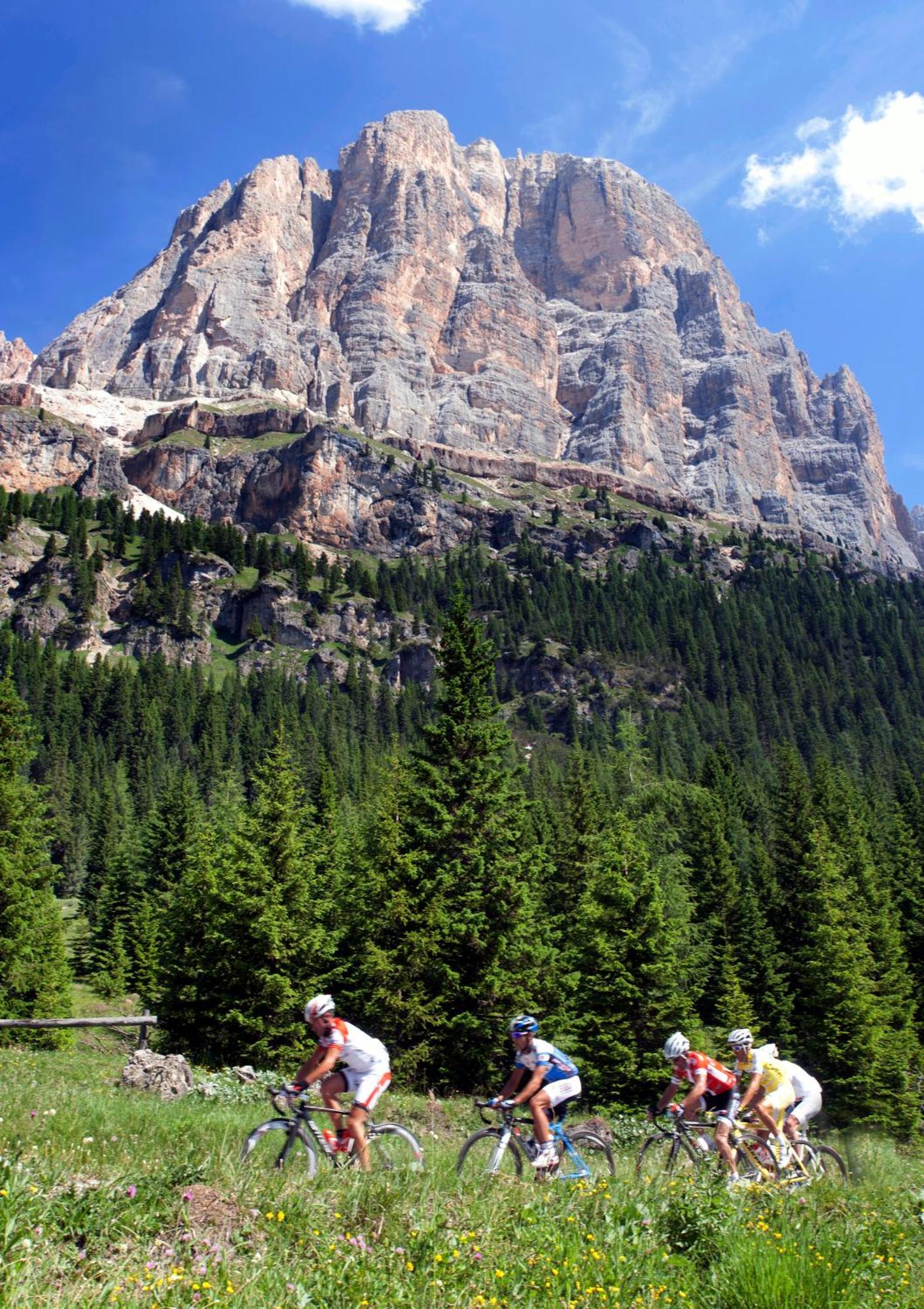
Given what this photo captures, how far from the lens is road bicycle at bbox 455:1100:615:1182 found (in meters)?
9.55

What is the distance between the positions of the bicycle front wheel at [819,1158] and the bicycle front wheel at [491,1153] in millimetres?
3865

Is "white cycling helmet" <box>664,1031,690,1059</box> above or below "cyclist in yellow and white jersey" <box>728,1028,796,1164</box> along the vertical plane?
above

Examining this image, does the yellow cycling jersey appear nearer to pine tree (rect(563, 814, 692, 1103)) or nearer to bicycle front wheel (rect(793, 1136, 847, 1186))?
bicycle front wheel (rect(793, 1136, 847, 1186))

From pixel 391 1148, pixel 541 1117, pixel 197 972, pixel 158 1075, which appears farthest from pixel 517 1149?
pixel 197 972

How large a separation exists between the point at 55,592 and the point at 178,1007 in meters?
142

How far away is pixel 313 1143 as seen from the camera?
9156 mm

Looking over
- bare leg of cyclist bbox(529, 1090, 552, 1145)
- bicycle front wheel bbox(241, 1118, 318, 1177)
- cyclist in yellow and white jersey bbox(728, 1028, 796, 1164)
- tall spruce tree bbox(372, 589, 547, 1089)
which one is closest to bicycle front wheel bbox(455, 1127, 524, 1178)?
bare leg of cyclist bbox(529, 1090, 552, 1145)

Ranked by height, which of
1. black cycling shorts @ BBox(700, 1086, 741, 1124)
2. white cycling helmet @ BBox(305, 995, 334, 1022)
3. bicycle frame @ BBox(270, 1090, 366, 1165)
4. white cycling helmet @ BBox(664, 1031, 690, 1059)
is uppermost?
white cycling helmet @ BBox(305, 995, 334, 1022)

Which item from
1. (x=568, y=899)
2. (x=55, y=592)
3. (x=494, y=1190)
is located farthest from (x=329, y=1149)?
(x=55, y=592)

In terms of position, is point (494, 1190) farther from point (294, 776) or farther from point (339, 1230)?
point (294, 776)

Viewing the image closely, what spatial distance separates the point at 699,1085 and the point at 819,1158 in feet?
6.63

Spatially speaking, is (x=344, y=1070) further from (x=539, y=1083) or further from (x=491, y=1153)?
(x=539, y=1083)

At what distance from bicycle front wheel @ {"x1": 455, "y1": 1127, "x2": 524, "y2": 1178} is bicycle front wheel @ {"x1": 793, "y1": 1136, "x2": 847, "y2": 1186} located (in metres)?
3.87

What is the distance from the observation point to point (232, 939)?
92.0ft
